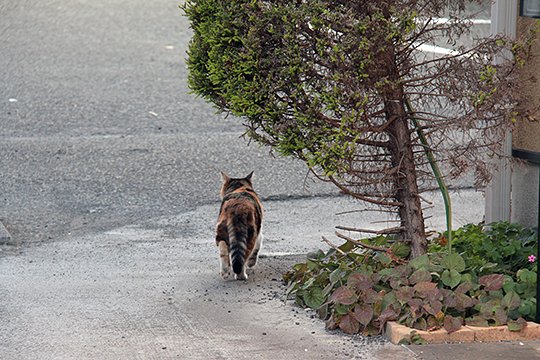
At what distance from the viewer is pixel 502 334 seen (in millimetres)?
5793

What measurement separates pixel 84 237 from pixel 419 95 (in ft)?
11.4

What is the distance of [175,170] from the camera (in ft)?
34.8

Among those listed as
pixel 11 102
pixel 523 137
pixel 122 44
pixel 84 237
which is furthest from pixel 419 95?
pixel 122 44

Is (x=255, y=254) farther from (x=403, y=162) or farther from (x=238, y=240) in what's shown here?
(x=403, y=162)

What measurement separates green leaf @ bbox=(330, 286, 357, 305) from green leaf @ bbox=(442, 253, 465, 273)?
625mm

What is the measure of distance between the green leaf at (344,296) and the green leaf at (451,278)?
552 mm

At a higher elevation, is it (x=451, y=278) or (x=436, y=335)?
(x=451, y=278)

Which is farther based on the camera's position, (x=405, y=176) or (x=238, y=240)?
(x=238, y=240)

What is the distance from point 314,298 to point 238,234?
0.92 meters

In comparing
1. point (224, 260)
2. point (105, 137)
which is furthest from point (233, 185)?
point (105, 137)

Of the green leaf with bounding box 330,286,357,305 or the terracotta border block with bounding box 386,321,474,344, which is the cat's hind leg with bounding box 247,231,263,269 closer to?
the green leaf with bounding box 330,286,357,305

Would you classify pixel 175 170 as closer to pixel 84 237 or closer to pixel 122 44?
pixel 84 237

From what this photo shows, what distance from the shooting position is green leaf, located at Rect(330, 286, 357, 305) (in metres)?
6.01

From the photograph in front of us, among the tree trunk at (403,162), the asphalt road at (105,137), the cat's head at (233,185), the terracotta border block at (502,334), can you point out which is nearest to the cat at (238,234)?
the cat's head at (233,185)
